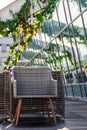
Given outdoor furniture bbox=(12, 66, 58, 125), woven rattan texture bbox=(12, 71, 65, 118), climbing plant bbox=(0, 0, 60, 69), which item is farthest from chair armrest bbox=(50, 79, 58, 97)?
climbing plant bbox=(0, 0, 60, 69)

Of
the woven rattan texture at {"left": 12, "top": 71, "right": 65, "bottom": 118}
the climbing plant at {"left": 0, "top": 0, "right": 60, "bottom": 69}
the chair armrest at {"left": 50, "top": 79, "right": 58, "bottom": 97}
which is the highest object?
the climbing plant at {"left": 0, "top": 0, "right": 60, "bottom": 69}

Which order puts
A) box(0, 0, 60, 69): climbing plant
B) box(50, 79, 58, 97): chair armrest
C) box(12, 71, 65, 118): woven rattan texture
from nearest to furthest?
1. box(50, 79, 58, 97): chair armrest
2. box(12, 71, 65, 118): woven rattan texture
3. box(0, 0, 60, 69): climbing plant

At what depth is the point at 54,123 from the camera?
4.37 metres

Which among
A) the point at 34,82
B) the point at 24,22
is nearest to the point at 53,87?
the point at 34,82

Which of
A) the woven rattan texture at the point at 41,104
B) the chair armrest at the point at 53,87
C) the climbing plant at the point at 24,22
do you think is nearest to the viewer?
the chair armrest at the point at 53,87

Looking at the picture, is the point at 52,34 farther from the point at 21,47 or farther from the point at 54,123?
the point at 54,123

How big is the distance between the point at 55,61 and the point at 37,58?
5765 mm

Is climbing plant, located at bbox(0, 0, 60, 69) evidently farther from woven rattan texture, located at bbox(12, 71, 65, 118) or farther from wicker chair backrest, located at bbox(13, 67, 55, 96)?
woven rattan texture, located at bbox(12, 71, 65, 118)

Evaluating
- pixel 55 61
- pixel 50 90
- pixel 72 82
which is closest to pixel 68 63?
pixel 72 82

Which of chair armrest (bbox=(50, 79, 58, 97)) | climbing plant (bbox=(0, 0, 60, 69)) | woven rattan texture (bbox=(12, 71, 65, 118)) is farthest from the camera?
climbing plant (bbox=(0, 0, 60, 69))

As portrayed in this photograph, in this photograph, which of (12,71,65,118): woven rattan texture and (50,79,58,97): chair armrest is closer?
(50,79,58,97): chair armrest

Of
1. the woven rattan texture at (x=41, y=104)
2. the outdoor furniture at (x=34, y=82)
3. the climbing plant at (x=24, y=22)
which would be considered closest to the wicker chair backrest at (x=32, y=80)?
the outdoor furniture at (x=34, y=82)

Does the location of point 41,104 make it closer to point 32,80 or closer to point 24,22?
point 32,80

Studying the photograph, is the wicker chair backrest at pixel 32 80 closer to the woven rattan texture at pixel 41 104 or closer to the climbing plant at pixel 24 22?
the woven rattan texture at pixel 41 104
